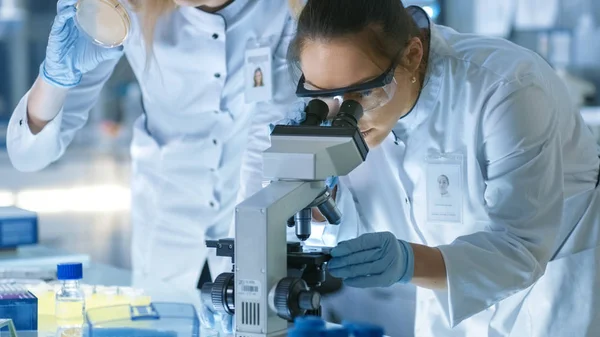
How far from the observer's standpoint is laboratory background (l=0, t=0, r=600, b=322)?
5.93m

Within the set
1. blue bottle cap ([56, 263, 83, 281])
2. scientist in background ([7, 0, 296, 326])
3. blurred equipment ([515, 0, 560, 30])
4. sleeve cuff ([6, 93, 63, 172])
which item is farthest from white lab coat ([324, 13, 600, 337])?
blurred equipment ([515, 0, 560, 30])

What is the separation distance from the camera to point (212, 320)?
171cm

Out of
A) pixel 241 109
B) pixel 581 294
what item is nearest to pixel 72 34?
pixel 241 109

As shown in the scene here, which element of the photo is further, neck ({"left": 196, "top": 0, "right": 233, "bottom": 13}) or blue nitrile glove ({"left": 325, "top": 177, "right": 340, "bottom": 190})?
neck ({"left": 196, "top": 0, "right": 233, "bottom": 13})

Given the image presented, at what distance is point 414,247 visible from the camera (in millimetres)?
1596

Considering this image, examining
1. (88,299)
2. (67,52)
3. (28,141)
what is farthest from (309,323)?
(28,141)

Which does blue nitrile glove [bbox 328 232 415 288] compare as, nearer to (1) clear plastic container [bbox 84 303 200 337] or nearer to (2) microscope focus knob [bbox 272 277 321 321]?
(2) microscope focus knob [bbox 272 277 321 321]

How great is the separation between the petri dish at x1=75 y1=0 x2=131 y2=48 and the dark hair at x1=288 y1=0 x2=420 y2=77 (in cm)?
49

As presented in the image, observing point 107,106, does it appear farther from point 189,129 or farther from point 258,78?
point 258,78

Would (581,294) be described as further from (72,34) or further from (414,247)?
(72,34)

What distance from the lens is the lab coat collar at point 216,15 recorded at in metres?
2.45

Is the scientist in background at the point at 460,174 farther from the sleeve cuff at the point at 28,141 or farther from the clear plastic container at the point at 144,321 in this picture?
the sleeve cuff at the point at 28,141

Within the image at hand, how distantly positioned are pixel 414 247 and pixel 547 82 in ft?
1.62

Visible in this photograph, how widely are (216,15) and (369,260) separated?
1.20 metres
